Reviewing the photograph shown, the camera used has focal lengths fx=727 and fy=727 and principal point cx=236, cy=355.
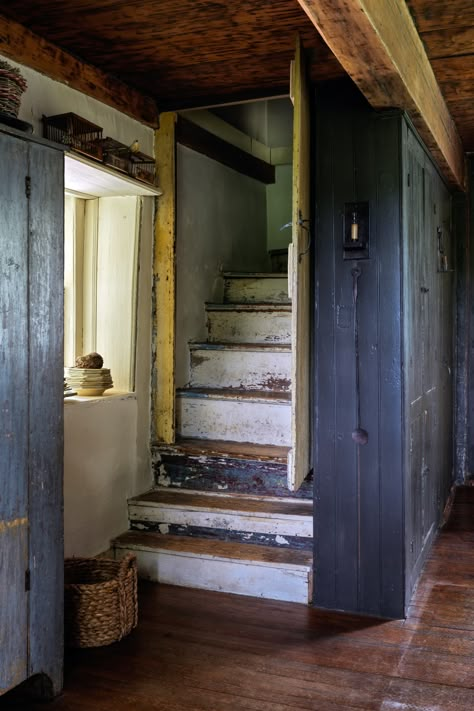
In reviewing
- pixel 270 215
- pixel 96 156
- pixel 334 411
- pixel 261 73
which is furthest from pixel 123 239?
pixel 270 215

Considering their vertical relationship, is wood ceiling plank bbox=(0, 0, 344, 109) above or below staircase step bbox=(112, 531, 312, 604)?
above

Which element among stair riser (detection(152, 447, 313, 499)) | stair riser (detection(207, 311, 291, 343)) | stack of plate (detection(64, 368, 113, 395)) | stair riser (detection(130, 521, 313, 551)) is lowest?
stair riser (detection(130, 521, 313, 551))

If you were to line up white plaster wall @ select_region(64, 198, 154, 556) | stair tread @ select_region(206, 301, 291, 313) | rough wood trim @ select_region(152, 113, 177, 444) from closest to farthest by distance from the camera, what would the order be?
white plaster wall @ select_region(64, 198, 154, 556) < rough wood trim @ select_region(152, 113, 177, 444) < stair tread @ select_region(206, 301, 291, 313)

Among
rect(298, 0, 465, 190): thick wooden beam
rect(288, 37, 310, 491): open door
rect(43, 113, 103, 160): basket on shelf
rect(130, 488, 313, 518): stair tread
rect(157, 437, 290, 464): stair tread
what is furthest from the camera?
rect(157, 437, 290, 464): stair tread

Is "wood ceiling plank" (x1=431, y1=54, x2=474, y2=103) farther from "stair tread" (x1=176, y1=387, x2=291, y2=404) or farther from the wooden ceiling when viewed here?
"stair tread" (x1=176, y1=387, x2=291, y2=404)

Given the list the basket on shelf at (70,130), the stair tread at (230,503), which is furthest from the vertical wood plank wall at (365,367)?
the basket on shelf at (70,130)

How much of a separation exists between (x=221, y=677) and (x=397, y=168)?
2295 millimetres

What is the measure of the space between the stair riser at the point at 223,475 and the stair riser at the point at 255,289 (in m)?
1.36

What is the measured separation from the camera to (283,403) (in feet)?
13.4

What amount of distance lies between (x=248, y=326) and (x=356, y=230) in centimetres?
162

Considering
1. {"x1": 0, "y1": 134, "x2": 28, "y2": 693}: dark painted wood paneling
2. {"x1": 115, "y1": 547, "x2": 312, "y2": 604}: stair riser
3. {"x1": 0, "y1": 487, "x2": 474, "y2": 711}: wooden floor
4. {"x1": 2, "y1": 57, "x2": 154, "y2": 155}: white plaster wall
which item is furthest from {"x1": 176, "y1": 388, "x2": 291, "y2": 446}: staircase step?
{"x1": 0, "y1": 134, "x2": 28, "y2": 693}: dark painted wood paneling

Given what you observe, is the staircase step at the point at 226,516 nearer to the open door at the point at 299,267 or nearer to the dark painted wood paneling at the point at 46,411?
the open door at the point at 299,267

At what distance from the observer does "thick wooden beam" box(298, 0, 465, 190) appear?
7.06ft

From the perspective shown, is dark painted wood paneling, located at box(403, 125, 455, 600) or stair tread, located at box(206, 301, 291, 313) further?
stair tread, located at box(206, 301, 291, 313)
